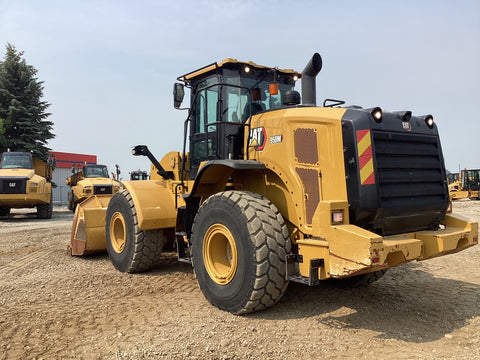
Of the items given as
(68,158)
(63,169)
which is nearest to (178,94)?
(63,169)

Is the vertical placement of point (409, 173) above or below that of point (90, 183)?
below

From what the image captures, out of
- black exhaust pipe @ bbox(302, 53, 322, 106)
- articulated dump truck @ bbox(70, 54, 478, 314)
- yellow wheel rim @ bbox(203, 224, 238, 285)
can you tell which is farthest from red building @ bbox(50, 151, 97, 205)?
black exhaust pipe @ bbox(302, 53, 322, 106)

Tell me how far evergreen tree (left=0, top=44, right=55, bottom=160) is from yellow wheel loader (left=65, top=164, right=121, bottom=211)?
33.4 ft

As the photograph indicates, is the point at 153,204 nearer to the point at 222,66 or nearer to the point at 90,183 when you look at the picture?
the point at 222,66

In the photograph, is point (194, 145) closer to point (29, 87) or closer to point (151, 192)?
point (151, 192)

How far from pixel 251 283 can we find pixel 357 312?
123 cm

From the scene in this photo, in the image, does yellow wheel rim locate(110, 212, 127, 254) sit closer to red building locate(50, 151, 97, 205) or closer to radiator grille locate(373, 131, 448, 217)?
radiator grille locate(373, 131, 448, 217)

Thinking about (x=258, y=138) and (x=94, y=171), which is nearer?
(x=258, y=138)

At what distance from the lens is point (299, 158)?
4148 millimetres

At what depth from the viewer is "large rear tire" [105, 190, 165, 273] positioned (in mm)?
5891

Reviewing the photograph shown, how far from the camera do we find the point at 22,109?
28812mm

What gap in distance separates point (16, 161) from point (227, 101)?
14.5m

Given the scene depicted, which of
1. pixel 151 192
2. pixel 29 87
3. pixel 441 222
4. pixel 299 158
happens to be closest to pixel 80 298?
pixel 151 192

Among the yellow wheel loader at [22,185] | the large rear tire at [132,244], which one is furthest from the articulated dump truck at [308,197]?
the yellow wheel loader at [22,185]
